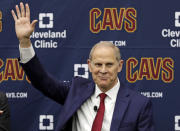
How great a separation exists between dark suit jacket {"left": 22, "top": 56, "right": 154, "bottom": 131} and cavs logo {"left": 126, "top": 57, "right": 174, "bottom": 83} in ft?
2.41

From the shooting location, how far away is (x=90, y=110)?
1.87 m

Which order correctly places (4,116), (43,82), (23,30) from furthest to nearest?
(4,116)
(43,82)
(23,30)

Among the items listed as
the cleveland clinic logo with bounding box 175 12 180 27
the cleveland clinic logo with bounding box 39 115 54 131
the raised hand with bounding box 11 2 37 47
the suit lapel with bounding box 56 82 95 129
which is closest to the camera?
the raised hand with bounding box 11 2 37 47

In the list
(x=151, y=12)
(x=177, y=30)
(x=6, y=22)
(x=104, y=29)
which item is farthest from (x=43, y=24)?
(x=177, y=30)

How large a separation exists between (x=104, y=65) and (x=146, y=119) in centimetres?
40

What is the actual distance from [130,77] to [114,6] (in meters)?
0.63

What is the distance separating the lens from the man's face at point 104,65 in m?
1.79

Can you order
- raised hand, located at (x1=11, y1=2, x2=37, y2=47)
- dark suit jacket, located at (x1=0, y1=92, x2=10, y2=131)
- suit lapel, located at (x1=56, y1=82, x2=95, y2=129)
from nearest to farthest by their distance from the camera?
raised hand, located at (x1=11, y1=2, x2=37, y2=47), suit lapel, located at (x1=56, y1=82, x2=95, y2=129), dark suit jacket, located at (x1=0, y1=92, x2=10, y2=131)

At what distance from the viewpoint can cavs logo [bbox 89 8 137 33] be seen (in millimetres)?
2623

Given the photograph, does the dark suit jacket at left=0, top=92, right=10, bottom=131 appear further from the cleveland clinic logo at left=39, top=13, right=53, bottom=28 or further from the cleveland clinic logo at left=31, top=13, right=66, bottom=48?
the cleveland clinic logo at left=39, top=13, right=53, bottom=28

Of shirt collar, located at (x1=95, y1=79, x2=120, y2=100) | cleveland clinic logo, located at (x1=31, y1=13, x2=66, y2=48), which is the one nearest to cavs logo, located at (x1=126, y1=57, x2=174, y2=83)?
cleveland clinic logo, located at (x1=31, y1=13, x2=66, y2=48)

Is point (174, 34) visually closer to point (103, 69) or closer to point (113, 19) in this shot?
point (113, 19)

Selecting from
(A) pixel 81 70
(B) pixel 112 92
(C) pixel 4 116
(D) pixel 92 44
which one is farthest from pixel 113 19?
(C) pixel 4 116

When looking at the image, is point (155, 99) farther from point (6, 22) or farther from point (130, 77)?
point (6, 22)
